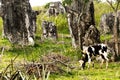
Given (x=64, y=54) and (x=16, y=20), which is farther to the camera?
(x=16, y=20)

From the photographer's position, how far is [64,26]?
49.0m

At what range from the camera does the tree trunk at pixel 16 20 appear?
29.9 m

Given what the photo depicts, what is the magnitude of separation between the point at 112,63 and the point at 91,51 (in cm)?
185

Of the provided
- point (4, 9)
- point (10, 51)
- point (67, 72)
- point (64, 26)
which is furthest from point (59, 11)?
point (67, 72)

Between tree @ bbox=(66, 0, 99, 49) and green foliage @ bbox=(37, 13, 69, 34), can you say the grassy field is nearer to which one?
tree @ bbox=(66, 0, 99, 49)

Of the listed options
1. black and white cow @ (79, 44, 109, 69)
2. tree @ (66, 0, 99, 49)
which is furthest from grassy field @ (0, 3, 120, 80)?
tree @ (66, 0, 99, 49)

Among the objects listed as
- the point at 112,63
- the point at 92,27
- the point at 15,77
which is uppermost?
the point at 15,77

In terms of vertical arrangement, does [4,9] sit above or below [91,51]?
above

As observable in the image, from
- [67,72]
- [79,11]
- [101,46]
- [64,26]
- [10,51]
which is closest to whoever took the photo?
[67,72]

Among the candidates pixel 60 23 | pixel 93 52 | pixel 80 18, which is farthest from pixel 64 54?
pixel 60 23

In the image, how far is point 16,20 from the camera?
30266 mm

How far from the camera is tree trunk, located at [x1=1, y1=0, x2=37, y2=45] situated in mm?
29859

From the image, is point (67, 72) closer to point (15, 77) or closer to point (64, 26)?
point (15, 77)

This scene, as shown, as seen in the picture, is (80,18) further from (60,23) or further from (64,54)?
(60,23)
